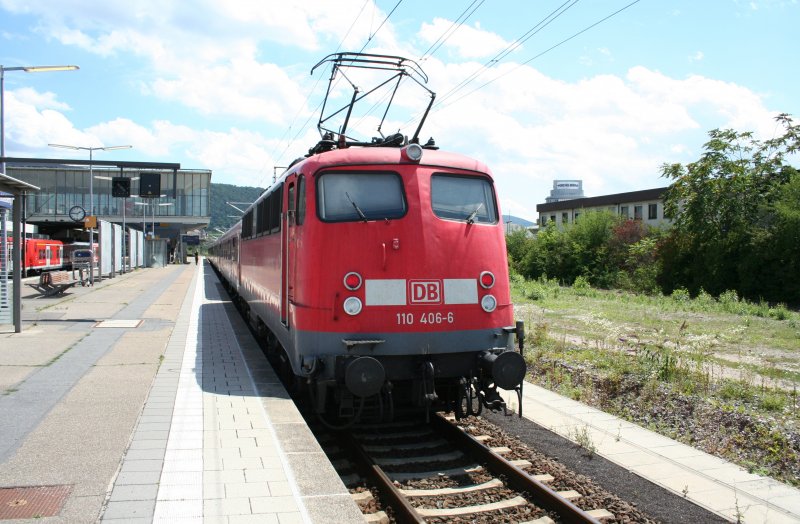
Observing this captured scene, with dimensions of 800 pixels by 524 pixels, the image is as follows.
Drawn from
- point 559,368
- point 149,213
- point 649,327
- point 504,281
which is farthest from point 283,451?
point 149,213

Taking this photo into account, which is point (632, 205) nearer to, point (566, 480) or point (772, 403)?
point (772, 403)

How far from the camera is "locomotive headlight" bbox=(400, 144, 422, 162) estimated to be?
719 centimetres

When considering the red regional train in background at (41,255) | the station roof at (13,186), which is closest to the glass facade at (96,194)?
the red regional train in background at (41,255)

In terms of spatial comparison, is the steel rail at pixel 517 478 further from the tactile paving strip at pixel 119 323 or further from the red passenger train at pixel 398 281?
the tactile paving strip at pixel 119 323

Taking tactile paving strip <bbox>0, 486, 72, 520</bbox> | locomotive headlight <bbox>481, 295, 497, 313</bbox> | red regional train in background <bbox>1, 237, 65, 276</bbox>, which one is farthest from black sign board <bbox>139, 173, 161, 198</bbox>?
tactile paving strip <bbox>0, 486, 72, 520</bbox>

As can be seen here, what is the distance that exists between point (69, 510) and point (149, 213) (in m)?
76.7

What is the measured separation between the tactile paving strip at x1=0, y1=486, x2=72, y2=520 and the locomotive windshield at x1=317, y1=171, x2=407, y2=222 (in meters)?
3.45

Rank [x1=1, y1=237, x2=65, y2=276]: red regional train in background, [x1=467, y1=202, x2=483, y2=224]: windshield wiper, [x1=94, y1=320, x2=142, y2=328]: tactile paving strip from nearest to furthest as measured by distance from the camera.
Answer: [x1=467, y1=202, x2=483, y2=224]: windshield wiper < [x1=94, y1=320, x2=142, y2=328]: tactile paving strip < [x1=1, y1=237, x2=65, y2=276]: red regional train in background

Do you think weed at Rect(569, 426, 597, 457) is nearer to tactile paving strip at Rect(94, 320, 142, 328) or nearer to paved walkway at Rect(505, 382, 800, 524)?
paved walkway at Rect(505, 382, 800, 524)

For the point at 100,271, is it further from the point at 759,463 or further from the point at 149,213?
the point at 149,213

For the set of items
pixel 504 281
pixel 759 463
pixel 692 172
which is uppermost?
pixel 692 172

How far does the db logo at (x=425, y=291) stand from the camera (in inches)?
268

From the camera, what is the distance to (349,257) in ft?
22.3

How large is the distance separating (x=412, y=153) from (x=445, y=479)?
3.31 metres
